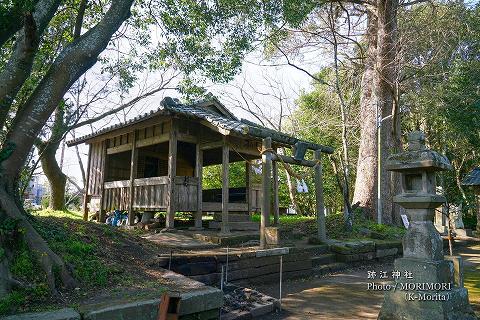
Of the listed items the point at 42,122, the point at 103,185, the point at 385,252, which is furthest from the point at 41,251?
the point at 385,252

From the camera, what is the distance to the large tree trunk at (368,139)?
14.1 m

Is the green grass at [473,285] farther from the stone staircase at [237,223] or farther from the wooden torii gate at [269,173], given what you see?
the stone staircase at [237,223]

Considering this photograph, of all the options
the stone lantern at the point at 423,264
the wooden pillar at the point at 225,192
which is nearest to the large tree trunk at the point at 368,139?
the wooden pillar at the point at 225,192

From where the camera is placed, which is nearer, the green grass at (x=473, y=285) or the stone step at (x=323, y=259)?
the green grass at (x=473, y=285)

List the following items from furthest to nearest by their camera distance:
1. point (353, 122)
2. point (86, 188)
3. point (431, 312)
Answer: point (353, 122) < point (86, 188) < point (431, 312)

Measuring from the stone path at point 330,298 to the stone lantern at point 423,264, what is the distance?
3.32ft

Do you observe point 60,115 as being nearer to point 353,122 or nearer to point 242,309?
point 242,309

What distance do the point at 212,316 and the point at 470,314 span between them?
139 inches

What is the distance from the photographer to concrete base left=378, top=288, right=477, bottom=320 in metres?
4.25

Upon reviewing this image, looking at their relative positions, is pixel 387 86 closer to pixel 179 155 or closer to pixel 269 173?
pixel 269 173

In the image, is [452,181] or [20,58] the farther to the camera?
[452,181]

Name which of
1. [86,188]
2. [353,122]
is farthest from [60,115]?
[353,122]

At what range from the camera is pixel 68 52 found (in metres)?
5.44

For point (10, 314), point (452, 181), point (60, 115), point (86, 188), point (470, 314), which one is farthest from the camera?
point (452, 181)
